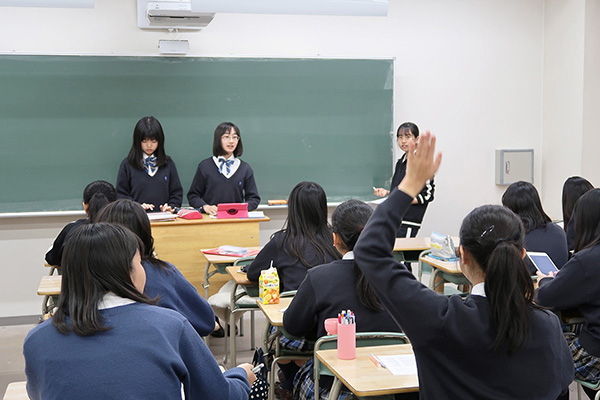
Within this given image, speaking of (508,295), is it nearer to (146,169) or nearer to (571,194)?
(571,194)

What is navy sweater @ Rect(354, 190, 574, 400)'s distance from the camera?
71.7 inches

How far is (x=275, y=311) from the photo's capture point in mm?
3312

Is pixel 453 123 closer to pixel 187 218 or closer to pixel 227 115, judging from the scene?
pixel 227 115

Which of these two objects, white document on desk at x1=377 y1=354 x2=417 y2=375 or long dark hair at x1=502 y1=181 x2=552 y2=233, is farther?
long dark hair at x1=502 y1=181 x2=552 y2=233

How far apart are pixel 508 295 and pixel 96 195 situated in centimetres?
328

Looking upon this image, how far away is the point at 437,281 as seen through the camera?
500 cm

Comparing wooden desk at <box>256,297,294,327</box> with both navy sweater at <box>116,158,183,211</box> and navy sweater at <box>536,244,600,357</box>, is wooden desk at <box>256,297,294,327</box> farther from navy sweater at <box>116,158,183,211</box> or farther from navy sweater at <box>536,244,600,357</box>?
navy sweater at <box>116,158,183,211</box>

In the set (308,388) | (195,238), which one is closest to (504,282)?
(308,388)

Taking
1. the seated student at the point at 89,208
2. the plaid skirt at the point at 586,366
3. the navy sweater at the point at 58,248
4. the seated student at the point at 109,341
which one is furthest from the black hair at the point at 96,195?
the plaid skirt at the point at 586,366

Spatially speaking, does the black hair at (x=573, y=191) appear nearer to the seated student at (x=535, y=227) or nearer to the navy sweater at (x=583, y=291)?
the seated student at (x=535, y=227)

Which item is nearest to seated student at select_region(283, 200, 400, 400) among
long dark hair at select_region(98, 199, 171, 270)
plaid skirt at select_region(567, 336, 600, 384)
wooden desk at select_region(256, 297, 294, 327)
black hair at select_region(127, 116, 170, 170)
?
wooden desk at select_region(256, 297, 294, 327)

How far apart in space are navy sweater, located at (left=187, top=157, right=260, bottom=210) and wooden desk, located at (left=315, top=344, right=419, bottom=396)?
12.2 ft

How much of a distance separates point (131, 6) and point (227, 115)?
4.28 feet

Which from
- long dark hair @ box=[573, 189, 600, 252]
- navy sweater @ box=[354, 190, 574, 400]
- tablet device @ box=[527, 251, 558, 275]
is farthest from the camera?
tablet device @ box=[527, 251, 558, 275]
